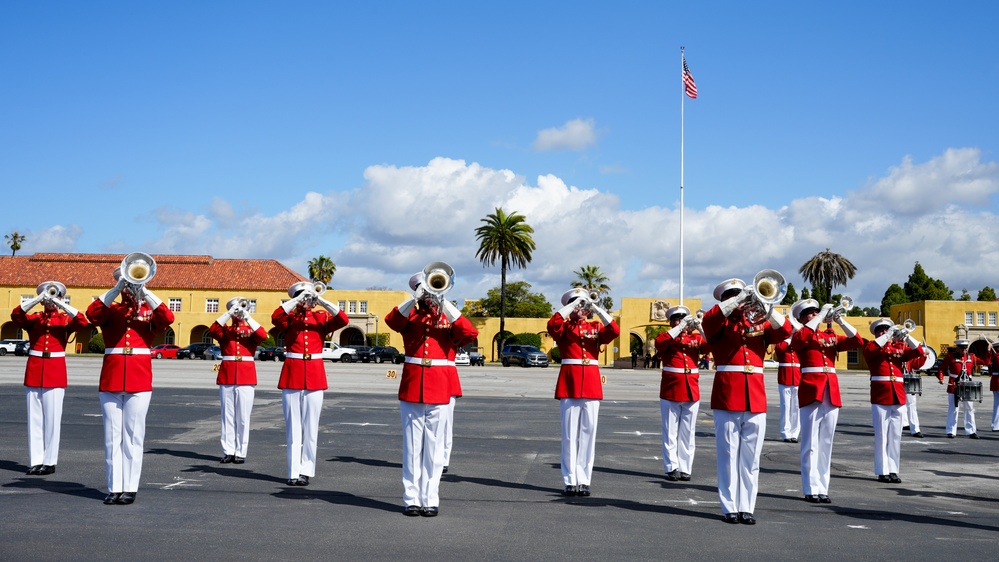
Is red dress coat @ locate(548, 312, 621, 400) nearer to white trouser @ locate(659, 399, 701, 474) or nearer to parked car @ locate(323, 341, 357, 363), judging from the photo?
white trouser @ locate(659, 399, 701, 474)

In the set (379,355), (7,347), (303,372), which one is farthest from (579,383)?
(7,347)

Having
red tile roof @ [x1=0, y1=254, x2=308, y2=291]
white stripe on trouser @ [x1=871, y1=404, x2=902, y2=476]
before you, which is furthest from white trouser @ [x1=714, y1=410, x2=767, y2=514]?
red tile roof @ [x1=0, y1=254, x2=308, y2=291]

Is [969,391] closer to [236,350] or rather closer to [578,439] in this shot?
[578,439]

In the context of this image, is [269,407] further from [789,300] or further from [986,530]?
[789,300]

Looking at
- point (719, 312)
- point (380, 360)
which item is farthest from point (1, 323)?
point (719, 312)

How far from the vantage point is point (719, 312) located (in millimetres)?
8695

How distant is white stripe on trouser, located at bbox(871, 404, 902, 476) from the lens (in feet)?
38.4

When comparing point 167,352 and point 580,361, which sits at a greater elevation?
point 580,361

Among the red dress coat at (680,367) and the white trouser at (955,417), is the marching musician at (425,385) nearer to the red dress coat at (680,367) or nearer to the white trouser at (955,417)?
the red dress coat at (680,367)

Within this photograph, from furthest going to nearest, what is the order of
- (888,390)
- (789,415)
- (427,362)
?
(789,415)
(888,390)
(427,362)

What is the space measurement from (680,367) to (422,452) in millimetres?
4451

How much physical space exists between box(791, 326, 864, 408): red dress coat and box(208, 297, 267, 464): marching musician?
7.36 m

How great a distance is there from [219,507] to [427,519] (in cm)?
218

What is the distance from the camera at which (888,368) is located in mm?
12328
